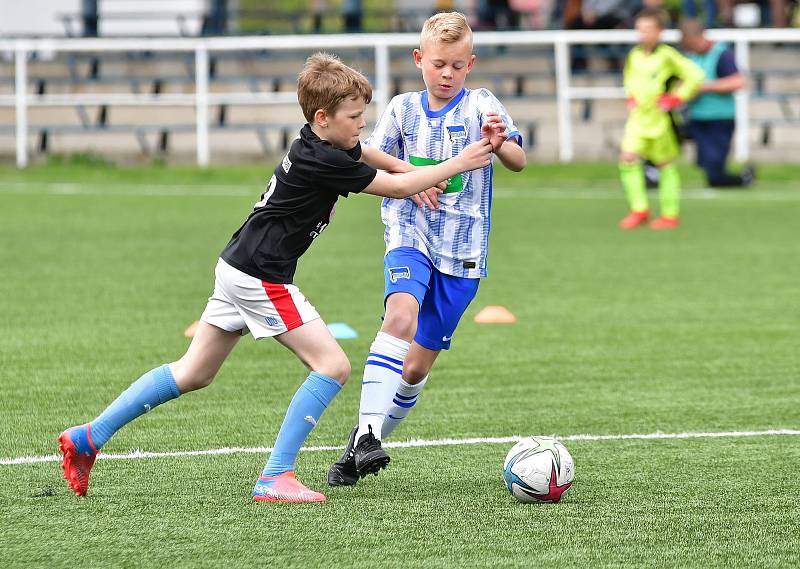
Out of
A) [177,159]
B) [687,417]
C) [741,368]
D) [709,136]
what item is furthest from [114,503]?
[177,159]

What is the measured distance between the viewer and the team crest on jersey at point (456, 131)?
5.48 m

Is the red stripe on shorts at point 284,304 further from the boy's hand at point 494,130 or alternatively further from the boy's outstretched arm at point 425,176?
the boy's hand at point 494,130

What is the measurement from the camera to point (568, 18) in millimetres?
25531

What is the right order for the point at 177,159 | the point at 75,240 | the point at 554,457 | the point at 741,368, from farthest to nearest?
1. the point at 177,159
2. the point at 75,240
3. the point at 741,368
4. the point at 554,457

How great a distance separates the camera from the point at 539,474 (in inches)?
189

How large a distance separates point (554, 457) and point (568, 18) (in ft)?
70.3

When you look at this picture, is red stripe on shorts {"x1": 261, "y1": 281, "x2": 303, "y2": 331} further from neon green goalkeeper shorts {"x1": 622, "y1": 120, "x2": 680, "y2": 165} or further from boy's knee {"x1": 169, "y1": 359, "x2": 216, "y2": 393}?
neon green goalkeeper shorts {"x1": 622, "y1": 120, "x2": 680, "y2": 165}

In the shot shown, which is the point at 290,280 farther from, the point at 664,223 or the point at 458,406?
the point at 664,223

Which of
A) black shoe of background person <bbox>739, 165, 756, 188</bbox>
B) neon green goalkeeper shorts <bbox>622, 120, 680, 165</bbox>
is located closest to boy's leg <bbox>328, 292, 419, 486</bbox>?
neon green goalkeeper shorts <bbox>622, 120, 680, 165</bbox>

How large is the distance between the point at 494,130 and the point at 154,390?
4.82 ft

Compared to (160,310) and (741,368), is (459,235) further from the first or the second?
(160,310)

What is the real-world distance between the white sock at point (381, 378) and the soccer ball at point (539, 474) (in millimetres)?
487

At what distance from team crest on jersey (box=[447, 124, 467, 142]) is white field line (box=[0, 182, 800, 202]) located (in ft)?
42.7

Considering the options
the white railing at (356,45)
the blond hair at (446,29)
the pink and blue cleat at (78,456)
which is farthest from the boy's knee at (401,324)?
the white railing at (356,45)
